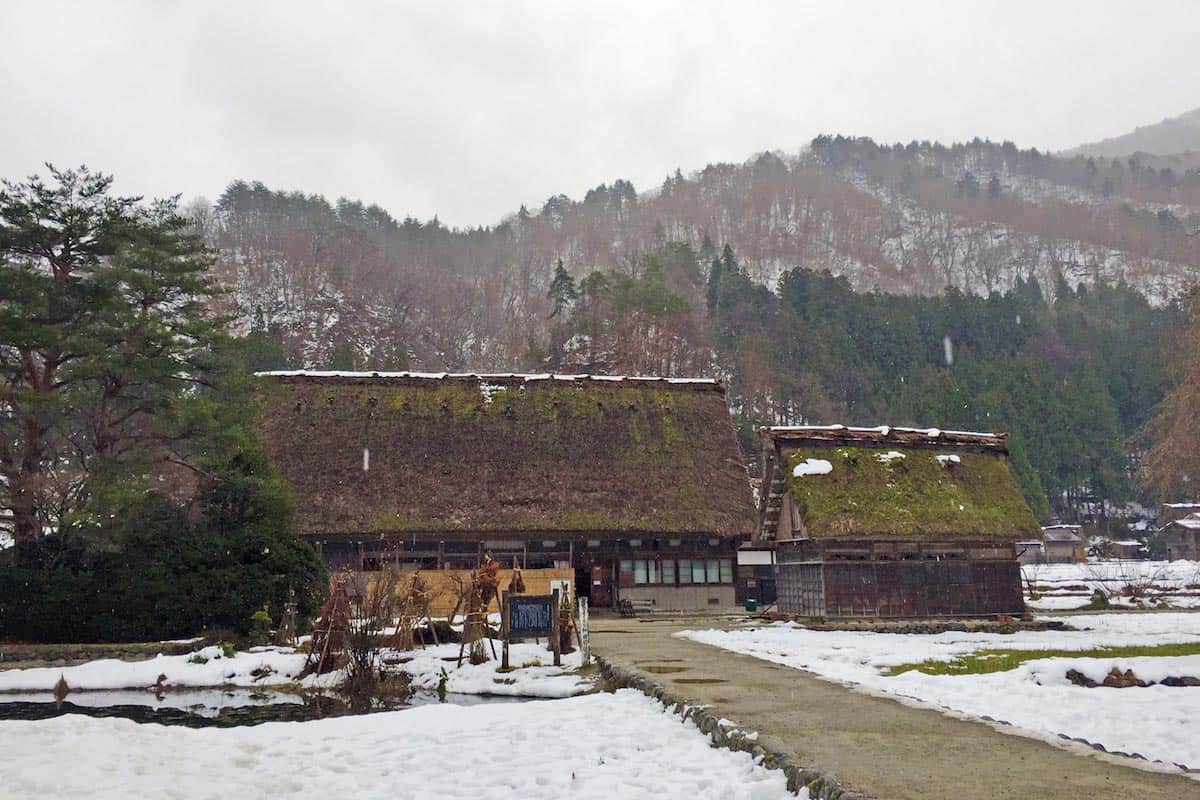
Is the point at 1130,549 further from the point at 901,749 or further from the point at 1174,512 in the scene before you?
the point at 901,749

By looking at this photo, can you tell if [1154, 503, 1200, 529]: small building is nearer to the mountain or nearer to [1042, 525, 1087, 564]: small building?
[1042, 525, 1087, 564]: small building

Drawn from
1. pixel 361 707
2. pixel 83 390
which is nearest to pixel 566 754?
pixel 361 707

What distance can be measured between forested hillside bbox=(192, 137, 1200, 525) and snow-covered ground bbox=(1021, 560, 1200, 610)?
5842 mm

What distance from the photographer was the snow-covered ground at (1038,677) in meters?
8.60

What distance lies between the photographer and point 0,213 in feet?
69.4

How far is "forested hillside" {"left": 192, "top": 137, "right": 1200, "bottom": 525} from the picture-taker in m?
58.5

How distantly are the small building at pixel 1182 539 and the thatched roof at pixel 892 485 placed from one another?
126ft

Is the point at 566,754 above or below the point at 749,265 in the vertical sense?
below

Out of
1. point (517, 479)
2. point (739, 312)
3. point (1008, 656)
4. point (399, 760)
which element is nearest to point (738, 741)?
point (399, 760)

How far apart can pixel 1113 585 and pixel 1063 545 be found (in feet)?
73.1

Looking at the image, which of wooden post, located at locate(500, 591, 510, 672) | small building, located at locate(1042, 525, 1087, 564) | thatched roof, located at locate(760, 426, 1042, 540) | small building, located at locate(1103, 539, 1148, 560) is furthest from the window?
small building, located at locate(1103, 539, 1148, 560)

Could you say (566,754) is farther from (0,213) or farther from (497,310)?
A: (497,310)

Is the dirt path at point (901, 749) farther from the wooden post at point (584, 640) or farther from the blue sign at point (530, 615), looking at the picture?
the blue sign at point (530, 615)

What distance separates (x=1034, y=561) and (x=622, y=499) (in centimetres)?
3917
